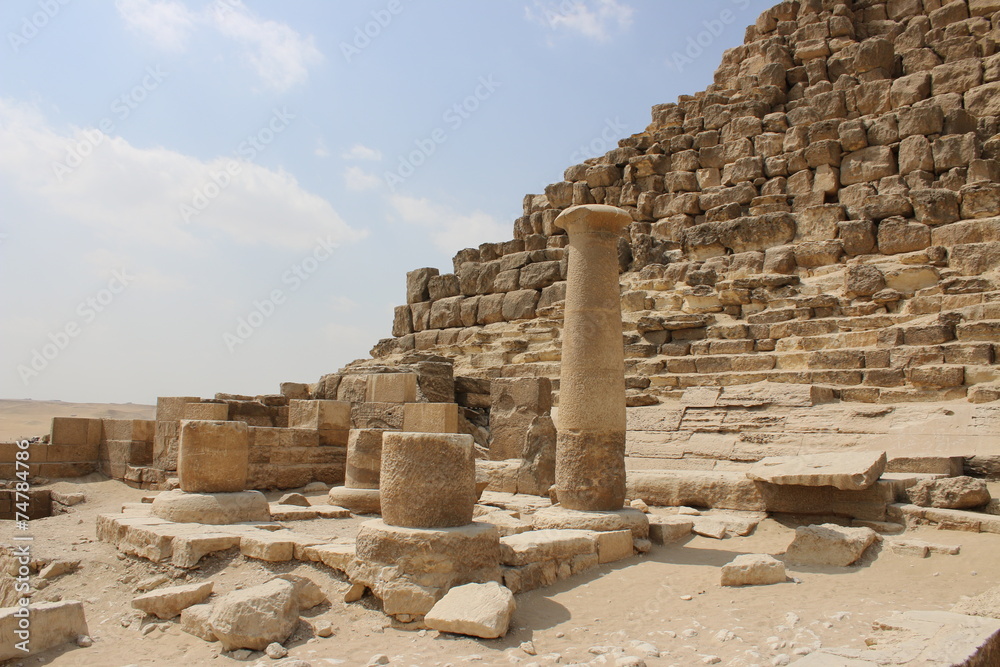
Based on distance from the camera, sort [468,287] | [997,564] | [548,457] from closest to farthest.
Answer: [997,564] < [548,457] < [468,287]

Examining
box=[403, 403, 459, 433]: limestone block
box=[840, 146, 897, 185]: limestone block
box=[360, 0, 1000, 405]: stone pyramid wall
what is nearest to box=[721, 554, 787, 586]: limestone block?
box=[360, 0, 1000, 405]: stone pyramid wall

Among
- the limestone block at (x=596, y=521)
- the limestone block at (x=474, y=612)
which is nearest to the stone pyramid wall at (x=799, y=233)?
the limestone block at (x=596, y=521)

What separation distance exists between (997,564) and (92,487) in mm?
10062

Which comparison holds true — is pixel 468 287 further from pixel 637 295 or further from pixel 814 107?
pixel 814 107

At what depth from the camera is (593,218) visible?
24.4 feet

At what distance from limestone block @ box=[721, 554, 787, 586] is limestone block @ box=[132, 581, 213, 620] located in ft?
12.2

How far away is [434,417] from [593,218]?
403 cm

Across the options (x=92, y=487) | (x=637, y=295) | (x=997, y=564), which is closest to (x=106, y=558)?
(x=92, y=487)

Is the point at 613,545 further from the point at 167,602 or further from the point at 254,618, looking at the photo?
the point at 167,602

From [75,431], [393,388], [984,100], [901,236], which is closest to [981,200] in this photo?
[901,236]

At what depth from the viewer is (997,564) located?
543 centimetres

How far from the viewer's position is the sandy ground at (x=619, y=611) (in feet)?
14.3

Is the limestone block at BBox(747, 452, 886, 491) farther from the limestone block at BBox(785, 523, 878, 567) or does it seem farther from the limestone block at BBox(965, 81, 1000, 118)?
the limestone block at BBox(965, 81, 1000, 118)

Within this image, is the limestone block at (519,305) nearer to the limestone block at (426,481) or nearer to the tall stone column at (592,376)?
the tall stone column at (592,376)
